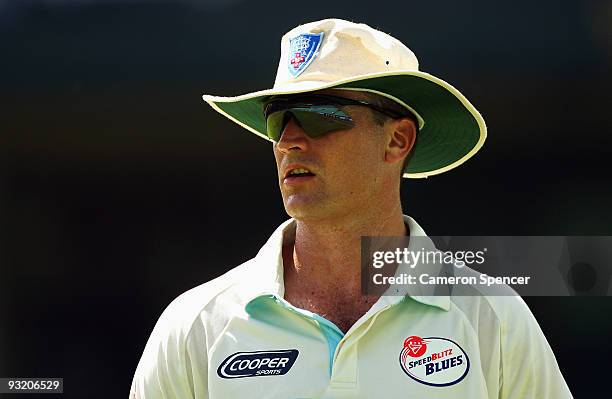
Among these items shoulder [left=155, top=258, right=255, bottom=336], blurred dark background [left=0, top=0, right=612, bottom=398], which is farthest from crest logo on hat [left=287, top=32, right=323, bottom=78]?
blurred dark background [left=0, top=0, right=612, bottom=398]

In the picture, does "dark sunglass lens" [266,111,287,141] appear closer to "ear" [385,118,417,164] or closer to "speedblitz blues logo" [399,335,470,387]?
"ear" [385,118,417,164]

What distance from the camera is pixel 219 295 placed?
250 centimetres

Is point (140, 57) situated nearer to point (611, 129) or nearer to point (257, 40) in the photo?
point (257, 40)

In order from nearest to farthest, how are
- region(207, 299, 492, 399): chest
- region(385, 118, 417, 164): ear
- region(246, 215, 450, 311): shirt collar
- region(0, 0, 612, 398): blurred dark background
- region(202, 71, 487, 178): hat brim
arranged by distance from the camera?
region(207, 299, 492, 399): chest → region(246, 215, 450, 311): shirt collar → region(202, 71, 487, 178): hat brim → region(385, 118, 417, 164): ear → region(0, 0, 612, 398): blurred dark background

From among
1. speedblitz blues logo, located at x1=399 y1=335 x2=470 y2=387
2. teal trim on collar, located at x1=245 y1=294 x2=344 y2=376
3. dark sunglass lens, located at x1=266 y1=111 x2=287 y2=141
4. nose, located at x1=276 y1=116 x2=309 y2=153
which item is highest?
dark sunglass lens, located at x1=266 y1=111 x2=287 y2=141

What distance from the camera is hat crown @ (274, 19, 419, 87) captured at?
101 inches

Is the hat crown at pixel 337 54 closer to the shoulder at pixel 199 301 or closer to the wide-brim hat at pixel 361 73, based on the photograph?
the wide-brim hat at pixel 361 73

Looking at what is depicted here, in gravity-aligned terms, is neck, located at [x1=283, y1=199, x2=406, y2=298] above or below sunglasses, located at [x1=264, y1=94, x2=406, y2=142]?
below

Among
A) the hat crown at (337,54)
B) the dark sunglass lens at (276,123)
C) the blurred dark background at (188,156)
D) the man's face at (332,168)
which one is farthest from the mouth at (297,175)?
the blurred dark background at (188,156)

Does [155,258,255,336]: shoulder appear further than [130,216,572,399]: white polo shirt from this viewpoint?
Yes

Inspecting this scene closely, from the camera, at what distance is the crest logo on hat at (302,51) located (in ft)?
8.47

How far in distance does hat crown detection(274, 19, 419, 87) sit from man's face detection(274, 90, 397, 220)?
0.19 feet

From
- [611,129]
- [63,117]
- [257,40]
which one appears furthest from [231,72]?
[611,129]

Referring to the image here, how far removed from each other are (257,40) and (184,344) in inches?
83.7
